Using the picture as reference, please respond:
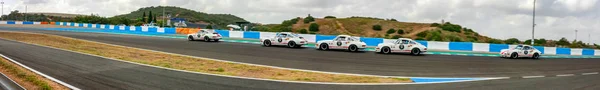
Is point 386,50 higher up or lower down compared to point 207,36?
lower down

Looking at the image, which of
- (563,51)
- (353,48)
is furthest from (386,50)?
(563,51)

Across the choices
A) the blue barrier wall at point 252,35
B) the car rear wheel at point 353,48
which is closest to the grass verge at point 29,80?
the car rear wheel at point 353,48

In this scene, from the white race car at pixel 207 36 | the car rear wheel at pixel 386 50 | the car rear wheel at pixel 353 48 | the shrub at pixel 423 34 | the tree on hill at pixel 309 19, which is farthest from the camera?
the tree on hill at pixel 309 19

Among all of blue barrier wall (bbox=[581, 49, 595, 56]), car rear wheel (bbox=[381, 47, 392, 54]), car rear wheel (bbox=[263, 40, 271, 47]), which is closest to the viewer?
car rear wheel (bbox=[381, 47, 392, 54])

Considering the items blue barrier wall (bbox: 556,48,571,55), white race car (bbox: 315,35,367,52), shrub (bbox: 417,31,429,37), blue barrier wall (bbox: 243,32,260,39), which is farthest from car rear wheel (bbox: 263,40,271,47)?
shrub (bbox: 417,31,429,37)

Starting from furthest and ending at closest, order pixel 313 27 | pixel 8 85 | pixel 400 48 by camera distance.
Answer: pixel 313 27 → pixel 400 48 → pixel 8 85

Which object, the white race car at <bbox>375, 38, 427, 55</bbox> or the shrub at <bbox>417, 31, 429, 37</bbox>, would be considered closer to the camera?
the white race car at <bbox>375, 38, 427, 55</bbox>

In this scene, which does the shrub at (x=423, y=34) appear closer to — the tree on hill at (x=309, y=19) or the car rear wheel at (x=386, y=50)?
the tree on hill at (x=309, y=19)

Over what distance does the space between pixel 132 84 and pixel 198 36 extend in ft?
75.1

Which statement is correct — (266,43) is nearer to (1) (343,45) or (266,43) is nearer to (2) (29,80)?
(1) (343,45)

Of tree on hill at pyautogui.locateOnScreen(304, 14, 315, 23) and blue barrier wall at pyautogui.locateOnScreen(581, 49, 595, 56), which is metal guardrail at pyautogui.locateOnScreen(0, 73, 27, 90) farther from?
tree on hill at pyautogui.locateOnScreen(304, 14, 315, 23)

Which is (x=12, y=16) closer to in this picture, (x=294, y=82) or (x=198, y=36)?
(x=198, y=36)

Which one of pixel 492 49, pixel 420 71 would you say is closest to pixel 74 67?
pixel 420 71

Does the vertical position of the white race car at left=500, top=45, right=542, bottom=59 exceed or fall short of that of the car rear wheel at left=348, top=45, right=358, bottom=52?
it falls short
